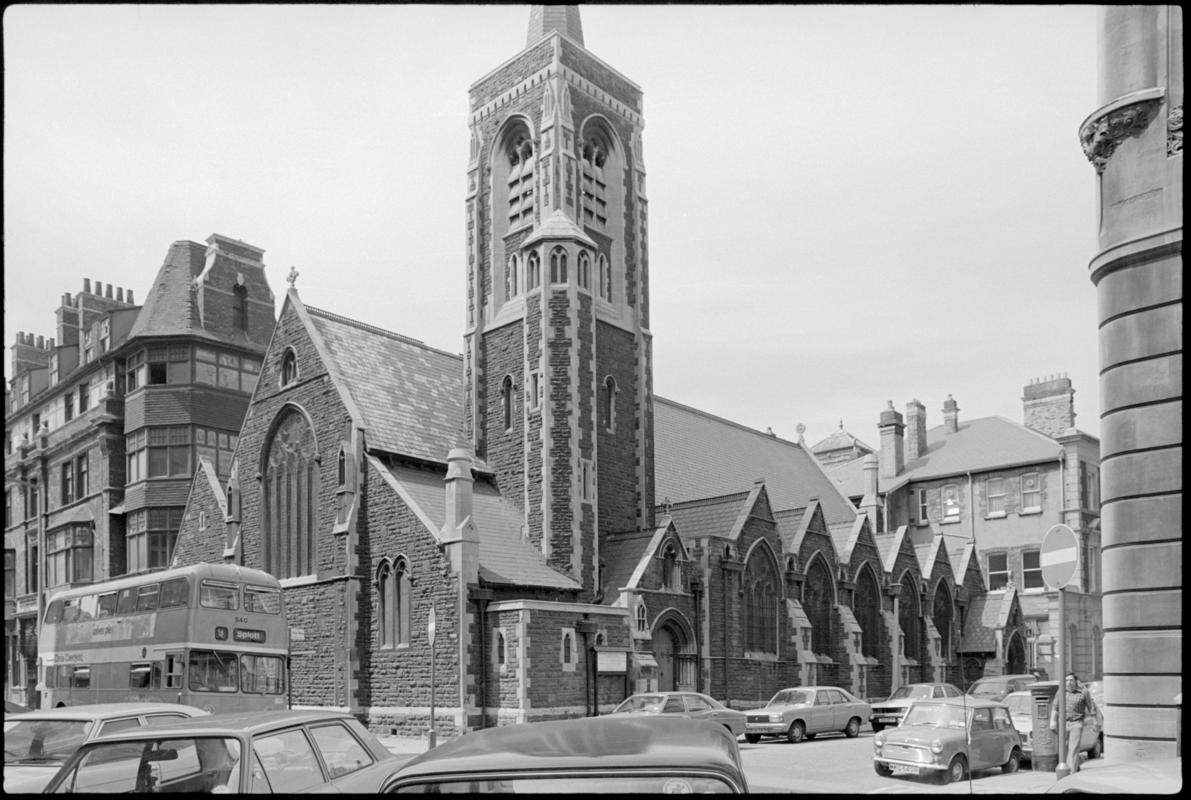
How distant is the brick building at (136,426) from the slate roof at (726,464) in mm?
18317

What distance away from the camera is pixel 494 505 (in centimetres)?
3694

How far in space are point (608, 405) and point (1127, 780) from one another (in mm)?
32739

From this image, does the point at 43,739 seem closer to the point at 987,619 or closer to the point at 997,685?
the point at 997,685

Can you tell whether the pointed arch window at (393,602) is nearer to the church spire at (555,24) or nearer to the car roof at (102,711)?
the church spire at (555,24)

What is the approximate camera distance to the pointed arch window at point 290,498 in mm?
37875

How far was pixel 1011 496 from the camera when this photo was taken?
57.0m

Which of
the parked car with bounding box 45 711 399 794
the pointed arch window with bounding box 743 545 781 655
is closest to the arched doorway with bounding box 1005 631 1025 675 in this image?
the pointed arch window with bounding box 743 545 781 655

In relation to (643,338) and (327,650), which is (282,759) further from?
(643,338)

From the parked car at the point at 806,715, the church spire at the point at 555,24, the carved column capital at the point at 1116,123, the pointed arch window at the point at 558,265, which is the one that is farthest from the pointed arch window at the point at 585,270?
the carved column capital at the point at 1116,123

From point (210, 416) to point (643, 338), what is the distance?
1967cm

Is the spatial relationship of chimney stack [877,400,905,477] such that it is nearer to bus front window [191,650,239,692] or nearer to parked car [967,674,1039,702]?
parked car [967,674,1039,702]

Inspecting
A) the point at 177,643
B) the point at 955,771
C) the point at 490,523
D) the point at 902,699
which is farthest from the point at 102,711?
the point at 902,699

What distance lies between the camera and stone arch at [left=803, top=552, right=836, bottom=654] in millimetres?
42969

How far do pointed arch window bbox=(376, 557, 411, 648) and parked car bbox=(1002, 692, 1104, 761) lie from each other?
649 inches
